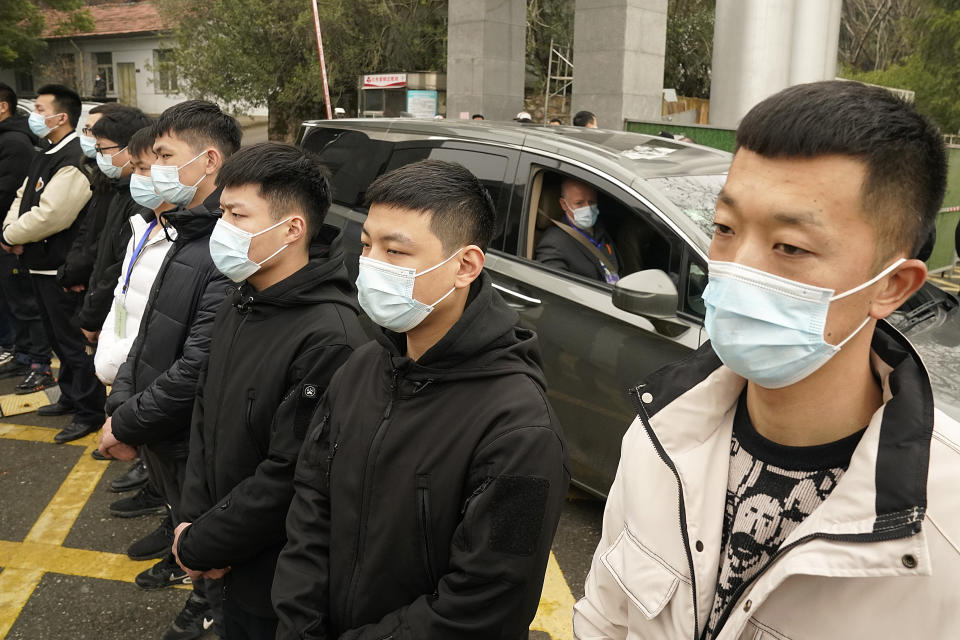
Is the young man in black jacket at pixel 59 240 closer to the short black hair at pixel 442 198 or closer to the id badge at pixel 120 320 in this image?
the id badge at pixel 120 320

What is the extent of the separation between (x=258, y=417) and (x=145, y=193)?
1859mm

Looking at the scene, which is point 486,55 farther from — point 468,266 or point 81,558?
point 468,266

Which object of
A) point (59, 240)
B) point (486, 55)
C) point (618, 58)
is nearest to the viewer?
point (59, 240)

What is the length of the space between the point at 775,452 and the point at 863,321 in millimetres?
267

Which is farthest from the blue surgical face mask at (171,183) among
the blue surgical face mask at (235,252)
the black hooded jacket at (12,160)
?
the black hooded jacket at (12,160)

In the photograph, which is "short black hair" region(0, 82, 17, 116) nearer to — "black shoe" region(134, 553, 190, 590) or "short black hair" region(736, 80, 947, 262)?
"black shoe" region(134, 553, 190, 590)

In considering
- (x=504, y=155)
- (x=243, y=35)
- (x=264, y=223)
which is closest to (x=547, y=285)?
(x=504, y=155)

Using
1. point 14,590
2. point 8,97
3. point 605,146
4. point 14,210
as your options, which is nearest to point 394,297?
point 605,146

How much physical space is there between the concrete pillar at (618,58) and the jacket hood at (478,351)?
10.8 metres

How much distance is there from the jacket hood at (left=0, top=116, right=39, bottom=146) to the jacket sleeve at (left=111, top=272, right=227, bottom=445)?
4525mm

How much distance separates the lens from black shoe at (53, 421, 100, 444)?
5.20 metres

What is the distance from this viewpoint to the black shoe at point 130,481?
4.53m

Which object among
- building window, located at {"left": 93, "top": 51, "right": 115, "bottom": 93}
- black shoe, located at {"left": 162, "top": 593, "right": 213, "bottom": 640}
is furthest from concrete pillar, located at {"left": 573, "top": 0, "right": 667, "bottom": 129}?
building window, located at {"left": 93, "top": 51, "right": 115, "bottom": 93}

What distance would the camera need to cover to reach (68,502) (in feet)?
14.5
